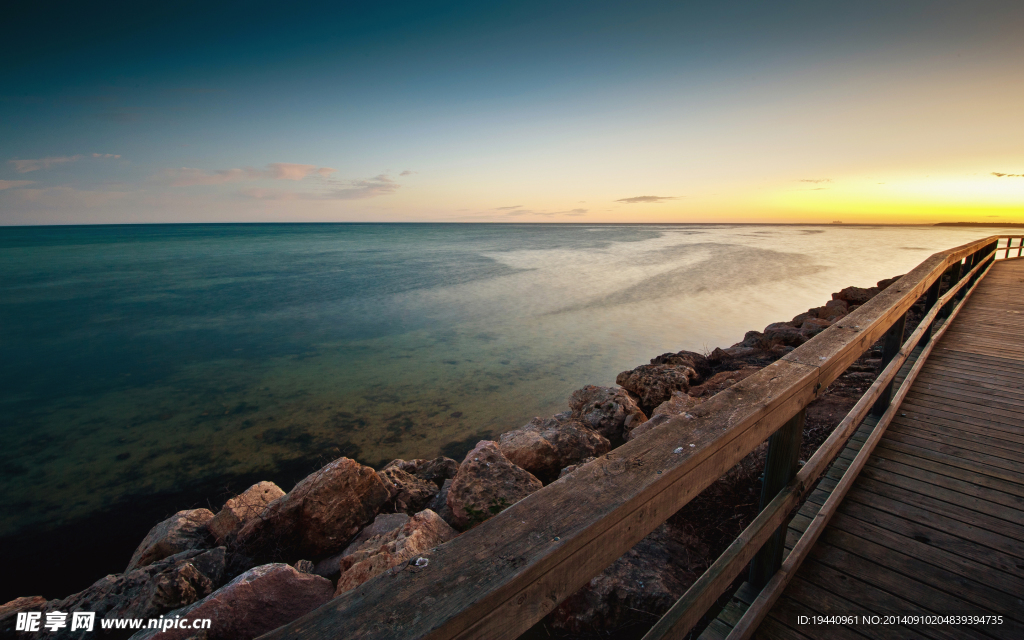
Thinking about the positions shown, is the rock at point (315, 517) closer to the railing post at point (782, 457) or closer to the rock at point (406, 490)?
the rock at point (406, 490)

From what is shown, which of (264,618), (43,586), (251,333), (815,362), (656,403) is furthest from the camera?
(251,333)

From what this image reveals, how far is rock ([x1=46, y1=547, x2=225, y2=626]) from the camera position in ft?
9.70

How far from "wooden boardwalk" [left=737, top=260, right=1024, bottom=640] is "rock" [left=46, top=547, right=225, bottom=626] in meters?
3.34

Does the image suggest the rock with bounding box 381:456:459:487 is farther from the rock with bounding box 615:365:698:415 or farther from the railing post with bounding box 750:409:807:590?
the railing post with bounding box 750:409:807:590

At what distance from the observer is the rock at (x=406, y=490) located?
15.0 feet

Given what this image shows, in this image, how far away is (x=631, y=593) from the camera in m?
2.62

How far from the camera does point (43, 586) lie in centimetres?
459

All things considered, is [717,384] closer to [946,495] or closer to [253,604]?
[946,495]

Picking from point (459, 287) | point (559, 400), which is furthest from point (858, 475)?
point (459, 287)

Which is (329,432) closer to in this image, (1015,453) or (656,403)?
(656,403)

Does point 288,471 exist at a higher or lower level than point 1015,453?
lower

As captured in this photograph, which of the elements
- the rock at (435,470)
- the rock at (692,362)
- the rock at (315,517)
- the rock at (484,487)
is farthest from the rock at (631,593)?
the rock at (692,362)

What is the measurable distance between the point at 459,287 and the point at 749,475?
22.1 m

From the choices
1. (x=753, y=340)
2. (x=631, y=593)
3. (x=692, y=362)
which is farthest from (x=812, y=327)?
(x=631, y=593)
